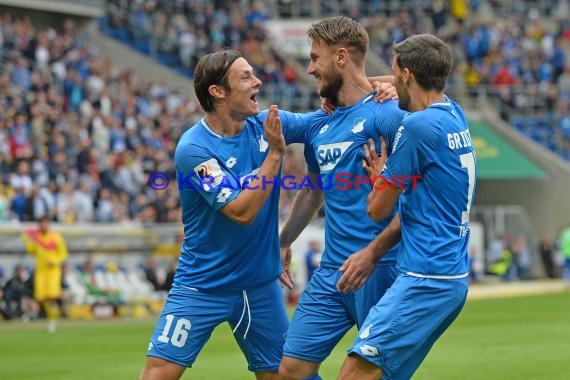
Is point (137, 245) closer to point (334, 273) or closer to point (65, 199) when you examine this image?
point (65, 199)

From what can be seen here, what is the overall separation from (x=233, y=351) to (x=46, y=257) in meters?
6.78

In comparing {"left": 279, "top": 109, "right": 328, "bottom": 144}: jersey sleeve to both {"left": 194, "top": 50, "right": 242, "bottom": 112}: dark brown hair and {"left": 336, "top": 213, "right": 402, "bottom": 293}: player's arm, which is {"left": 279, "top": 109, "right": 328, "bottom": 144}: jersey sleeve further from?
{"left": 336, "top": 213, "right": 402, "bottom": 293}: player's arm

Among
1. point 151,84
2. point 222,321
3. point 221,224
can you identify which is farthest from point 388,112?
point 151,84

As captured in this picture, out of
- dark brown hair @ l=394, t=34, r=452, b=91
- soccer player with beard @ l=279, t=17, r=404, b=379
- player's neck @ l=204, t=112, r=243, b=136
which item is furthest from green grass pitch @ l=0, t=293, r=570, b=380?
dark brown hair @ l=394, t=34, r=452, b=91

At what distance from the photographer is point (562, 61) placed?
4112 centimetres

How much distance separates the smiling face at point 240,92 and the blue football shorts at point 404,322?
1681mm

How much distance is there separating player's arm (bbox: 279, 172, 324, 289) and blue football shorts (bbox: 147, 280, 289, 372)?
0.32 metres

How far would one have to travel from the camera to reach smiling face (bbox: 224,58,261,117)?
8.12m

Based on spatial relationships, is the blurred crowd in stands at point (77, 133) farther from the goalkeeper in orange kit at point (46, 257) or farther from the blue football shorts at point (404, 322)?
the blue football shorts at point (404, 322)

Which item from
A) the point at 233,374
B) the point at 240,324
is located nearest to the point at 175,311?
the point at 240,324

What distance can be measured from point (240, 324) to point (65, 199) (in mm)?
17646

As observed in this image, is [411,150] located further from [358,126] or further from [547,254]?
[547,254]

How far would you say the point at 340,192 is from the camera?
795cm

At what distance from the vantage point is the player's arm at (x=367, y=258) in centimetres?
748
